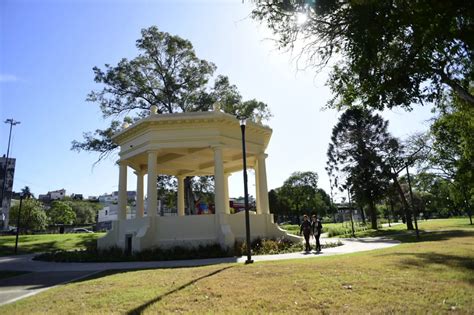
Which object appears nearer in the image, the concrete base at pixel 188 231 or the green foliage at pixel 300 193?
the concrete base at pixel 188 231

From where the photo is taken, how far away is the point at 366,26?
332 inches

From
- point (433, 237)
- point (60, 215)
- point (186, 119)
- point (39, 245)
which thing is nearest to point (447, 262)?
point (186, 119)

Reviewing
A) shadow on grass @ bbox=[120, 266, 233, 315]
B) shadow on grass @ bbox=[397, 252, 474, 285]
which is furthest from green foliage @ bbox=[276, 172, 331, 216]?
shadow on grass @ bbox=[120, 266, 233, 315]

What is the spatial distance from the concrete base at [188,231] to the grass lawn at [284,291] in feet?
24.6

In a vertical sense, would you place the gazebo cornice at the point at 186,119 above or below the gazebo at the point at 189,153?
above

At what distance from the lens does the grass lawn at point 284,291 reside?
606 centimetres

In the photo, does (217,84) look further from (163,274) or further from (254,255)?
(163,274)

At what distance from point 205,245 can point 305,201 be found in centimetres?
Answer: 6707

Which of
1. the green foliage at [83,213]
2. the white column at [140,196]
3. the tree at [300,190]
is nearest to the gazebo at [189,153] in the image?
the white column at [140,196]

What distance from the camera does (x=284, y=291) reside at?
719 cm

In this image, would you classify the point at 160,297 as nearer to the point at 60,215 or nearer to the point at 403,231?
the point at 403,231

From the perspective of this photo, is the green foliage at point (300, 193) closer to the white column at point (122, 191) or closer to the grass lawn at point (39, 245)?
the grass lawn at point (39, 245)

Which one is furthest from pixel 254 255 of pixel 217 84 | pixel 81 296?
pixel 217 84

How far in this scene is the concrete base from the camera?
17.6m
